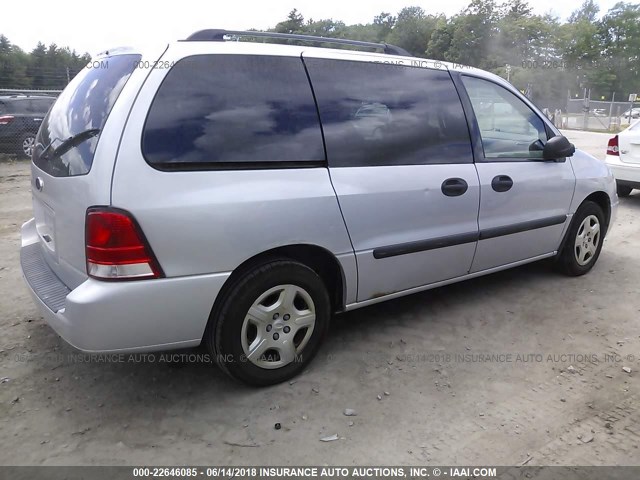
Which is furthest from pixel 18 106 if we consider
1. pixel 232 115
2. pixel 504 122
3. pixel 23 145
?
pixel 504 122

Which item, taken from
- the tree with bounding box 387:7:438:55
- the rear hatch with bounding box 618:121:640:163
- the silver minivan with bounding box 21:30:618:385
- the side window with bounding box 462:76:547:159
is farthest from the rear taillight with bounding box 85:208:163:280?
the tree with bounding box 387:7:438:55

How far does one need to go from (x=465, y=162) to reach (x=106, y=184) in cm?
221

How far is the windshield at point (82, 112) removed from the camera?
7.64 feet

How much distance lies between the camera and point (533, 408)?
2.58m

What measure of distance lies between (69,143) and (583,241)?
12.9 ft

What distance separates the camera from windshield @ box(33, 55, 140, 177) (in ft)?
7.64

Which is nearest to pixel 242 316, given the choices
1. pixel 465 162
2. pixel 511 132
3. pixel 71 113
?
pixel 71 113

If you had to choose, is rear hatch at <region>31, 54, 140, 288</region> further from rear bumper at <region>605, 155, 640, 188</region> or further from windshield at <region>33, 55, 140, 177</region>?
rear bumper at <region>605, 155, 640, 188</region>

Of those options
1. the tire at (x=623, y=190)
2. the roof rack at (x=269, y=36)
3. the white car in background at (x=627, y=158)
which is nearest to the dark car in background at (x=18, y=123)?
the roof rack at (x=269, y=36)

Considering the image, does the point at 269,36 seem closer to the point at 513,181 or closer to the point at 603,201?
the point at 513,181

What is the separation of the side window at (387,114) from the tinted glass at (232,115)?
0.41ft

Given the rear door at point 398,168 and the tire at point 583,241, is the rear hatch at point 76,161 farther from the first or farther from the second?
the tire at point 583,241

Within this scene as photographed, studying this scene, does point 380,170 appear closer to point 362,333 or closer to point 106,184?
point 362,333

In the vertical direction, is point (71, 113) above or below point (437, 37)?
below
